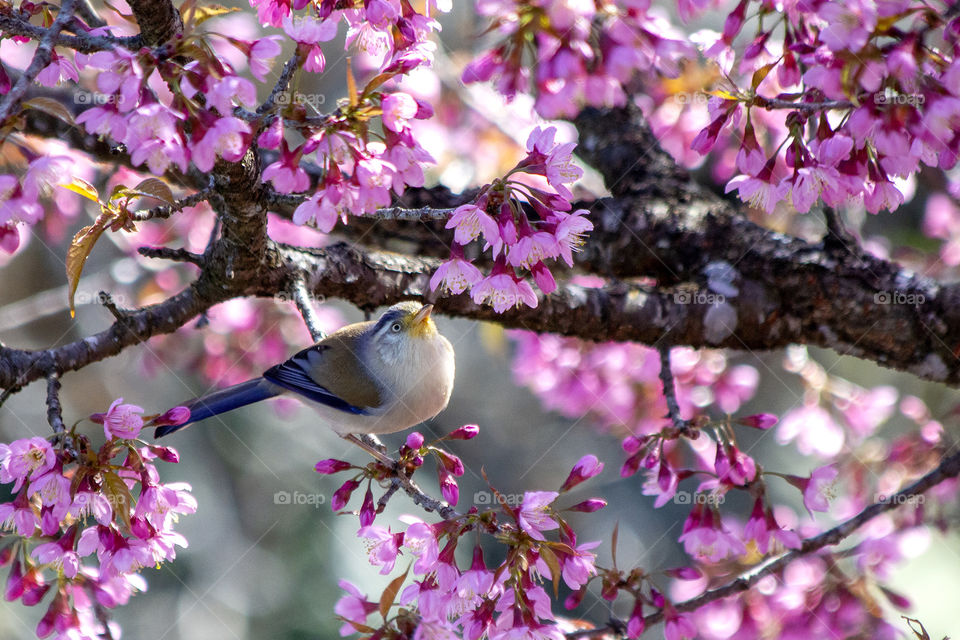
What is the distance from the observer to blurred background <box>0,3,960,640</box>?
359cm

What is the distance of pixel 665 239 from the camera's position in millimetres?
2426

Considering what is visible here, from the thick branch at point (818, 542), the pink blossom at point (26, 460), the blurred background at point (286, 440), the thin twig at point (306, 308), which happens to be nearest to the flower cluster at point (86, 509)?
the pink blossom at point (26, 460)

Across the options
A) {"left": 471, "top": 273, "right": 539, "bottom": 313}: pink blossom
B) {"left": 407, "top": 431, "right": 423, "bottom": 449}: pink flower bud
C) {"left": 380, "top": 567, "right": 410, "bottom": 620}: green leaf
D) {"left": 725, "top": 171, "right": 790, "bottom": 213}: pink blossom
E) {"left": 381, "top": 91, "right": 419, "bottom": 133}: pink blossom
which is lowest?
{"left": 380, "top": 567, "right": 410, "bottom": 620}: green leaf

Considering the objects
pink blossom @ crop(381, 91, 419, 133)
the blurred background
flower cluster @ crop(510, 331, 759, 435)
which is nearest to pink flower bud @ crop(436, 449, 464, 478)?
pink blossom @ crop(381, 91, 419, 133)

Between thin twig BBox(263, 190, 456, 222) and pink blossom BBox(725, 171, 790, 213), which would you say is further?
pink blossom BBox(725, 171, 790, 213)

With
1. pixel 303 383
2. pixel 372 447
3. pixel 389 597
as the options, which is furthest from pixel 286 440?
pixel 389 597

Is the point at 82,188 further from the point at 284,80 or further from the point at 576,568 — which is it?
the point at 576,568

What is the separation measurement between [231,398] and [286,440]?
8.05ft

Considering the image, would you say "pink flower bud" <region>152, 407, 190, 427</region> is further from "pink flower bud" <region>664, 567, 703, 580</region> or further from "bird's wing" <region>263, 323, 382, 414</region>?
"pink flower bud" <region>664, 567, 703, 580</region>

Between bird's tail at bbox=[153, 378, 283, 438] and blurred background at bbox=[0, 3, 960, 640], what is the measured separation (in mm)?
1028

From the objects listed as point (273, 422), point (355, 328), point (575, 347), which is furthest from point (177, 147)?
point (273, 422)

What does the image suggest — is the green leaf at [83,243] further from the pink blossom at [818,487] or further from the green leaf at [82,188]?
the pink blossom at [818,487]

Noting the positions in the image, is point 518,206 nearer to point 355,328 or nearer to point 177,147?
point 177,147

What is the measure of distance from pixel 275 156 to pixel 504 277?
116 centimetres
